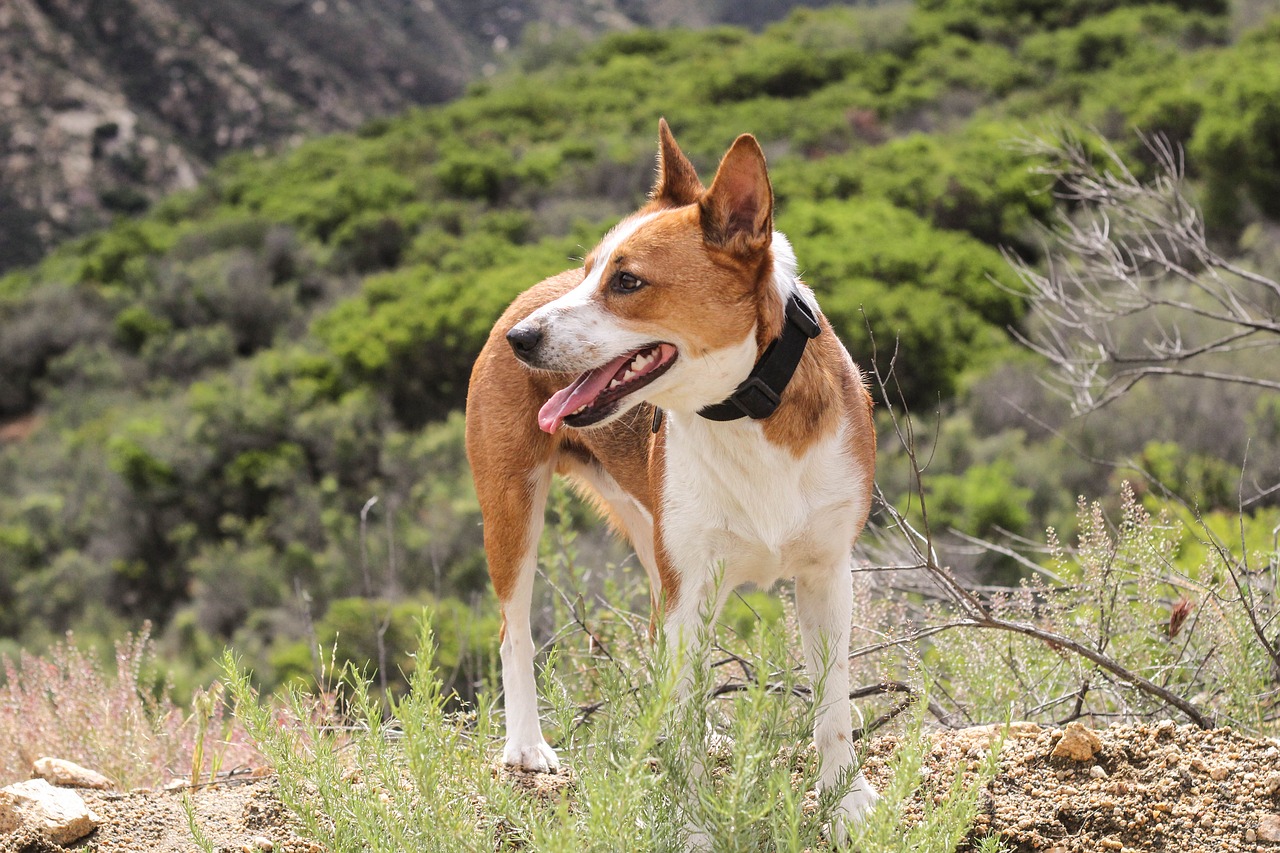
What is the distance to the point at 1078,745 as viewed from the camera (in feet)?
10.00

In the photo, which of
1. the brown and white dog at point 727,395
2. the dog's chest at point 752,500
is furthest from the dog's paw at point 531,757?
the dog's chest at point 752,500

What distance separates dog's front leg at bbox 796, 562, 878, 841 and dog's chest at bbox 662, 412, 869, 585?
0.12m

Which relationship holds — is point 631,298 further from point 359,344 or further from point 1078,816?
point 359,344

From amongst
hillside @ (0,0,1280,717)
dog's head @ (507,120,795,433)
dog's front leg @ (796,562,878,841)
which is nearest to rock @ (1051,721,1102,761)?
dog's front leg @ (796,562,878,841)

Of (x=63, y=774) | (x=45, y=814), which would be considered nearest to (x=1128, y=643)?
(x=45, y=814)

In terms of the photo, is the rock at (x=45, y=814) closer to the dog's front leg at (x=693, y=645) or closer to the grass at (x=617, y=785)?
the grass at (x=617, y=785)

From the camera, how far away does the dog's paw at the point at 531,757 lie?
12.2 ft

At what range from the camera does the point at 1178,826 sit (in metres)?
2.82

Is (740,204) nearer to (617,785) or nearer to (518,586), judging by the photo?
(617,785)

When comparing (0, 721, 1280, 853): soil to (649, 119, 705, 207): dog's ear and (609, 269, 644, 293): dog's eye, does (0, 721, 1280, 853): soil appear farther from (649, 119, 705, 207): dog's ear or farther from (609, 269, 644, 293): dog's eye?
(649, 119, 705, 207): dog's ear

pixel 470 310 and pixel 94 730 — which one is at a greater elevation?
pixel 94 730

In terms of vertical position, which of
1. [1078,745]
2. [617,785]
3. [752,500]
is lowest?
[1078,745]

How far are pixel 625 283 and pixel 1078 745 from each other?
1641 millimetres

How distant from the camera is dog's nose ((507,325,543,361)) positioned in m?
2.68
